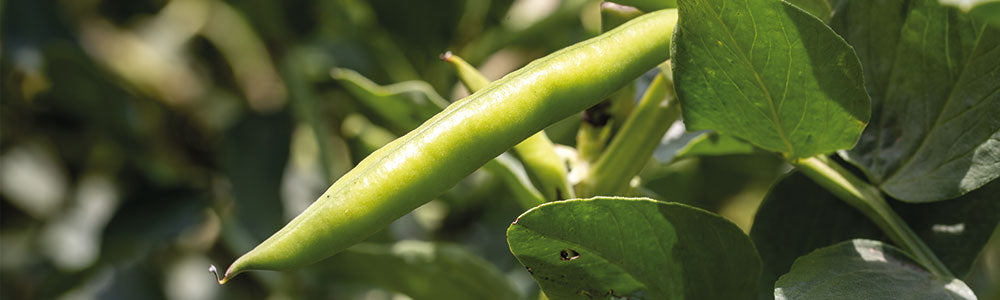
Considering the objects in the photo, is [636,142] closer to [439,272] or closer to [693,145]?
[693,145]

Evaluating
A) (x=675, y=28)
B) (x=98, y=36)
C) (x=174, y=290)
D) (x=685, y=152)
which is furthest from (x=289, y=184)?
(x=675, y=28)

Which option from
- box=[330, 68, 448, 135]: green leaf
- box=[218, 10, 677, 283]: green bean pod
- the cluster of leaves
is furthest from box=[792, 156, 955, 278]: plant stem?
box=[330, 68, 448, 135]: green leaf

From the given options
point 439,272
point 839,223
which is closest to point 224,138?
point 439,272

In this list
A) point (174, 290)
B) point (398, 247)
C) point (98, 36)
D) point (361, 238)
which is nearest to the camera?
point (361, 238)

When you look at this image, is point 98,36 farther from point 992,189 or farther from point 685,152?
point 992,189

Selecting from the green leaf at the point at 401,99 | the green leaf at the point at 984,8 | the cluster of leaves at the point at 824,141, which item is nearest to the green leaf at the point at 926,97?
the cluster of leaves at the point at 824,141

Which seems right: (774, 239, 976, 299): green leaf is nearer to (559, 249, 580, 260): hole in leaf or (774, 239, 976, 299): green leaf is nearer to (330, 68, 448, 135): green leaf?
(559, 249, 580, 260): hole in leaf

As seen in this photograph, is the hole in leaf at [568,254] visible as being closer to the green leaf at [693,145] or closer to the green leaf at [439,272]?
the green leaf at [693,145]
